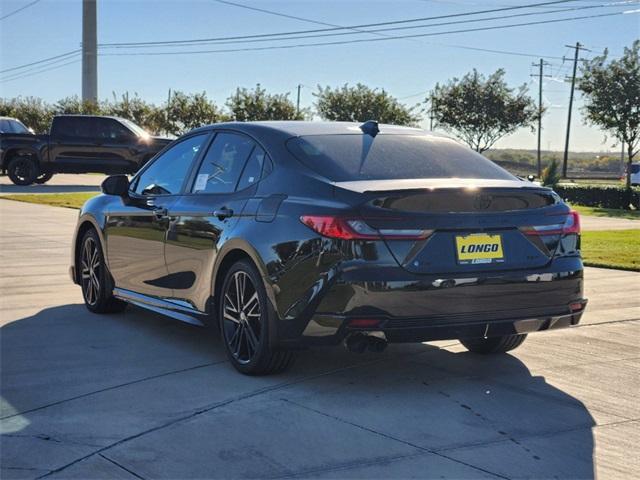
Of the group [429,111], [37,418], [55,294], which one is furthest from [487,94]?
[37,418]

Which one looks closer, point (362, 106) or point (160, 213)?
point (160, 213)

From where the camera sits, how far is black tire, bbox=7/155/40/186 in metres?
30.4

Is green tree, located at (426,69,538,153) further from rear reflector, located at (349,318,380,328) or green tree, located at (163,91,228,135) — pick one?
rear reflector, located at (349,318,380,328)

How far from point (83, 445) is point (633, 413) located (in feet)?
9.46

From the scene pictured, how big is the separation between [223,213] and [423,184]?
1360 millimetres

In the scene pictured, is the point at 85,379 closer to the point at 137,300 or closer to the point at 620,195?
the point at 137,300

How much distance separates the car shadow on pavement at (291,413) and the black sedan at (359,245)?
1.07 feet

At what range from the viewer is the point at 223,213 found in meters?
5.95

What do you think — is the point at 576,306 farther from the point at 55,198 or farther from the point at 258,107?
the point at 258,107

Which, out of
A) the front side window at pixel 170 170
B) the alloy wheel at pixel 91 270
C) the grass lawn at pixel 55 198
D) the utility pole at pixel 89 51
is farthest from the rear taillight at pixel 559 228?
the utility pole at pixel 89 51

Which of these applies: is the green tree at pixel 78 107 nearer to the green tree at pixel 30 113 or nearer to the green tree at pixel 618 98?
the green tree at pixel 30 113

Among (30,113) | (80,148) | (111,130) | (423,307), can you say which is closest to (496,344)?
(423,307)

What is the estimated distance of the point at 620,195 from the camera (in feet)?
93.0

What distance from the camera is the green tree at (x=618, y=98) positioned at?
35.7 metres
